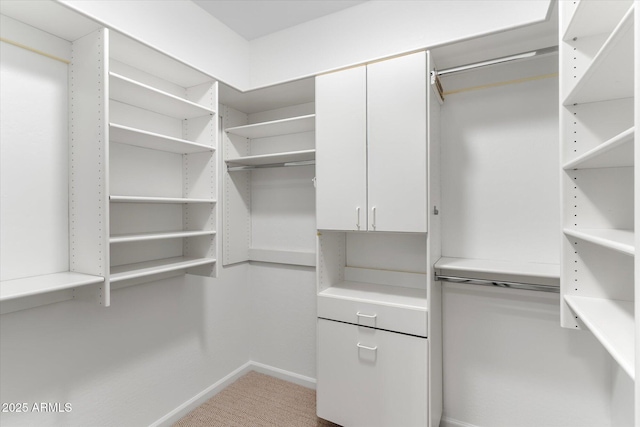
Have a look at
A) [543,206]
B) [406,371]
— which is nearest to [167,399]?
[406,371]

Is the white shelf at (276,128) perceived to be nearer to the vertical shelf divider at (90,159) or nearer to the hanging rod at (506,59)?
the hanging rod at (506,59)

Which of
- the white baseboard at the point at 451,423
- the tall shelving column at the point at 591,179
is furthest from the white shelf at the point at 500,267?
the white baseboard at the point at 451,423

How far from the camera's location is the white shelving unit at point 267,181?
2.50 m

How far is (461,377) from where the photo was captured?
2029mm

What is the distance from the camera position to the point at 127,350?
6.19ft

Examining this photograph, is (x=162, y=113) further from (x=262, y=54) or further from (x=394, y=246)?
(x=394, y=246)

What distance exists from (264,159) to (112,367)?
1639mm

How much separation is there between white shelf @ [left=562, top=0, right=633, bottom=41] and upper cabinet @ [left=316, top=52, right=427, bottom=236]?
0.64 m

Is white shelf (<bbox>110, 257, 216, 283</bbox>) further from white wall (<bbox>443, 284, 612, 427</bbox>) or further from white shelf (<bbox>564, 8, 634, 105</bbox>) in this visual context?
white shelf (<bbox>564, 8, 634, 105</bbox>)

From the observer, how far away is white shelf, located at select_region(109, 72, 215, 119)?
5.33ft

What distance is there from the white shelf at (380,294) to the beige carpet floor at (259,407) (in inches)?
35.4

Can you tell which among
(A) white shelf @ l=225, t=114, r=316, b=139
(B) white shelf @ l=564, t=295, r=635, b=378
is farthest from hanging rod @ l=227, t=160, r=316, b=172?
(B) white shelf @ l=564, t=295, r=635, b=378

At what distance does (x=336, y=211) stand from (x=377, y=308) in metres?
0.62

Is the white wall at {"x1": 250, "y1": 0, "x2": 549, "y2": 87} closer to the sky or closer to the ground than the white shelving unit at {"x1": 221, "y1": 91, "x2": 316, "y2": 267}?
closer to the sky
